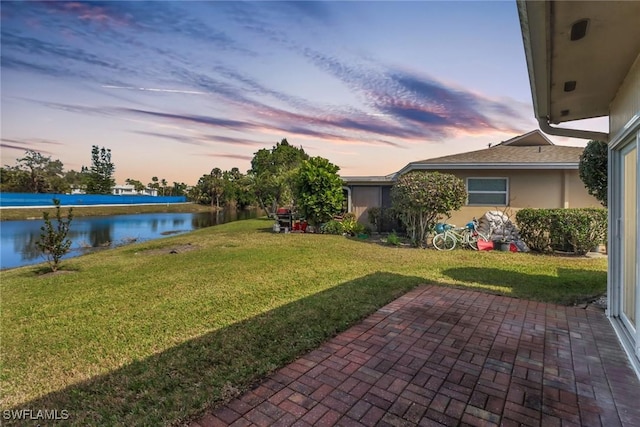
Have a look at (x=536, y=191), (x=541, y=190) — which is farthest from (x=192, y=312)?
(x=541, y=190)

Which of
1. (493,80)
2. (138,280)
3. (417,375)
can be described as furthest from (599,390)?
(493,80)

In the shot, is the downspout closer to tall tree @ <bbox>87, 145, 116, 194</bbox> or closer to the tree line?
the tree line

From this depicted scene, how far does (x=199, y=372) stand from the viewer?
2684mm

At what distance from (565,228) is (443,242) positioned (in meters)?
3.02

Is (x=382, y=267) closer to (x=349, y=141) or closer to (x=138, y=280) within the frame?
(x=138, y=280)

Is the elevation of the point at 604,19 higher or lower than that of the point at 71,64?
lower

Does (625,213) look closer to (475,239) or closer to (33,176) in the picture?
(475,239)

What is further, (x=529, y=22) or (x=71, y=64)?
(x=71, y=64)

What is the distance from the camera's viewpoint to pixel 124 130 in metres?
15.2

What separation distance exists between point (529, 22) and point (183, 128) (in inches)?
720

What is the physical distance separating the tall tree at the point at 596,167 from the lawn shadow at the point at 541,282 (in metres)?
1.55

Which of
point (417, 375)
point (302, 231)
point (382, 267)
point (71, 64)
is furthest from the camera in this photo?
point (302, 231)

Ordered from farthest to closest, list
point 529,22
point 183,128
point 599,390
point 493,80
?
point 183,128 < point 493,80 < point 599,390 < point 529,22

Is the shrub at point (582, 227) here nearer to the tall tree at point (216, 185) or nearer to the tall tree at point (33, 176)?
the tall tree at point (216, 185)
